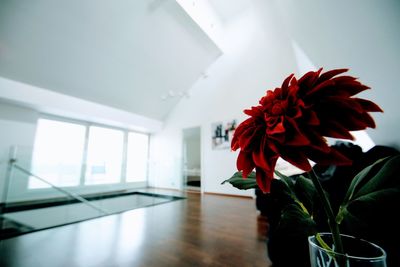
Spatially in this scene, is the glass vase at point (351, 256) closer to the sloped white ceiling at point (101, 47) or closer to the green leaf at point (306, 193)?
the green leaf at point (306, 193)

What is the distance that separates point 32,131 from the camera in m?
4.08

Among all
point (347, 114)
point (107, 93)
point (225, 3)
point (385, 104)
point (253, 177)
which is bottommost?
point (253, 177)

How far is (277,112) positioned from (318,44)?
192cm

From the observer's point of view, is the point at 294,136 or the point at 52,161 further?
the point at 52,161

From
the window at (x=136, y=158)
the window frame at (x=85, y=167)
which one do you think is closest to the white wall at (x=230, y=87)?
the window at (x=136, y=158)

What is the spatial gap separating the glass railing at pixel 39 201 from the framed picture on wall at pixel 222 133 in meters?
2.66

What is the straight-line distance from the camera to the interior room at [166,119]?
101 cm

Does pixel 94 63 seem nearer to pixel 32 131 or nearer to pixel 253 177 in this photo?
pixel 32 131

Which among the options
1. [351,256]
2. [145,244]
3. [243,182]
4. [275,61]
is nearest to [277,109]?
[243,182]

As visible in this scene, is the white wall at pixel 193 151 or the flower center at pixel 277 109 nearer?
the flower center at pixel 277 109

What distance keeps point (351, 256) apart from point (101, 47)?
4617 millimetres

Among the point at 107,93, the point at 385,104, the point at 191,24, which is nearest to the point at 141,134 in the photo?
the point at 107,93

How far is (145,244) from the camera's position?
159 centimetres

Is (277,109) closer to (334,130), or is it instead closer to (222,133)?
(334,130)
